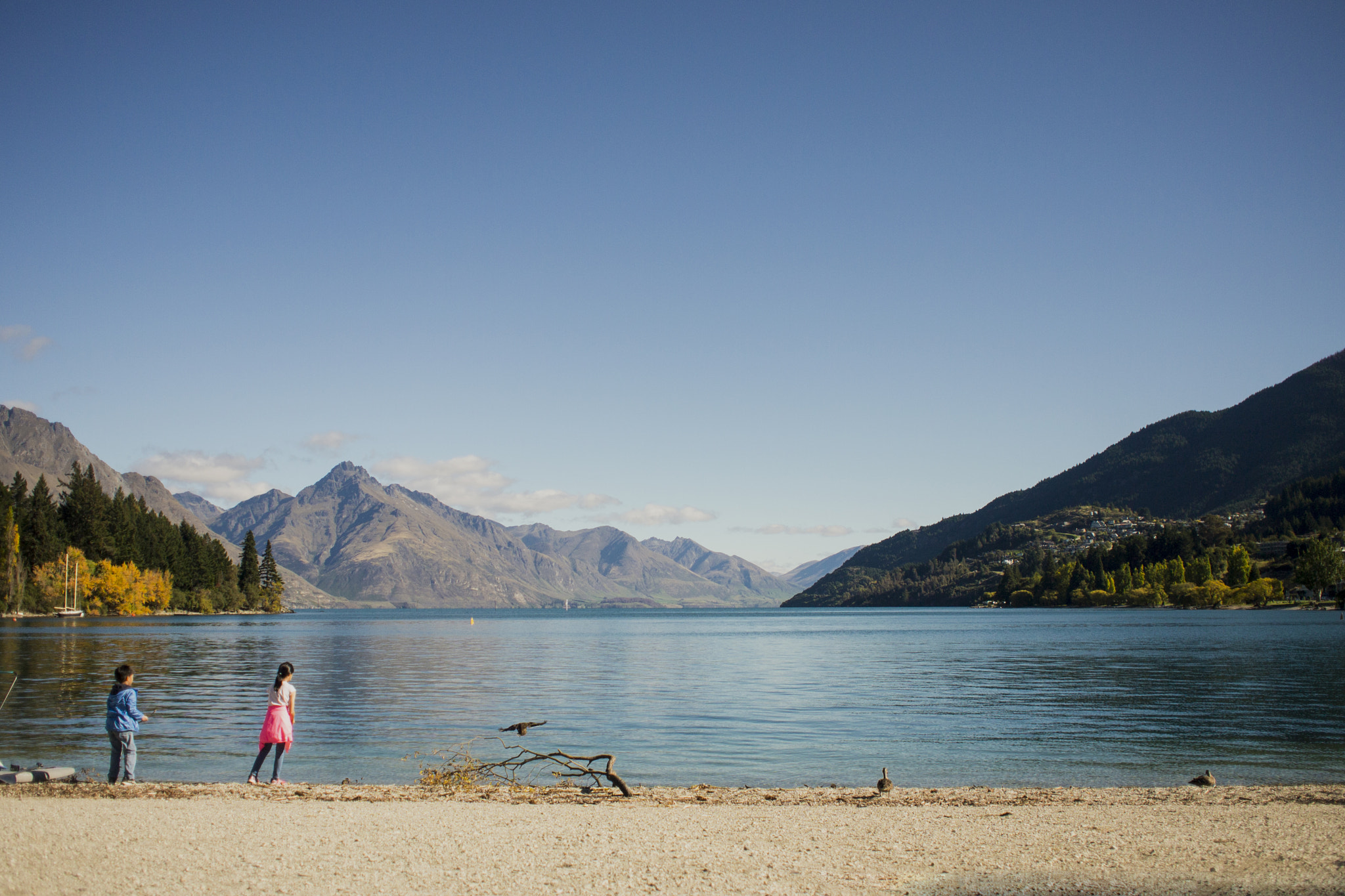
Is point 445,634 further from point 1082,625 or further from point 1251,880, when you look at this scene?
point 1251,880

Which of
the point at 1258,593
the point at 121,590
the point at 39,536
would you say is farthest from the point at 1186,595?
the point at 39,536

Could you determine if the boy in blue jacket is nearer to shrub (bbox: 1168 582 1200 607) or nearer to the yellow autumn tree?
the yellow autumn tree

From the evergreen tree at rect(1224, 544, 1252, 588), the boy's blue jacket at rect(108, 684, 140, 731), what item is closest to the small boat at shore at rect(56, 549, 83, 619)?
the boy's blue jacket at rect(108, 684, 140, 731)

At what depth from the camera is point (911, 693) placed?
1715 inches

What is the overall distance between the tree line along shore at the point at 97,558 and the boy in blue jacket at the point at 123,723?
130739 millimetres

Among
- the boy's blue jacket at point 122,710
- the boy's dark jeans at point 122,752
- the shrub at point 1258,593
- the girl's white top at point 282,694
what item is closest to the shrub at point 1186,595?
the shrub at point 1258,593

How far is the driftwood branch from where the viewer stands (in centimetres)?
2022

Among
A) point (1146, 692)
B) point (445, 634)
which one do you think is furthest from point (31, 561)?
point (1146, 692)

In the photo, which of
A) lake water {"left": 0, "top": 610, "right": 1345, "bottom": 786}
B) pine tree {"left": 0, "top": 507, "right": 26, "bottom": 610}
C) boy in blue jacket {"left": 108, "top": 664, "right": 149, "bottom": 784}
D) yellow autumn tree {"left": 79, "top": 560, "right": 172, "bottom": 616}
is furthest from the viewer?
yellow autumn tree {"left": 79, "top": 560, "right": 172, "bottom": 616}

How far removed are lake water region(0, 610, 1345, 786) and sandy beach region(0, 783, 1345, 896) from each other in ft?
19.2

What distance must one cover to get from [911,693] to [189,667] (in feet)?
153

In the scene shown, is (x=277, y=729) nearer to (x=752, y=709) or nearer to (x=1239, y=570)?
(x=752, y=709)

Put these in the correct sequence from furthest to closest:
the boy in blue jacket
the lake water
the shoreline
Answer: the lake water → the boy in blue jacket → the shoreline

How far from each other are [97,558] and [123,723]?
6452 inches
